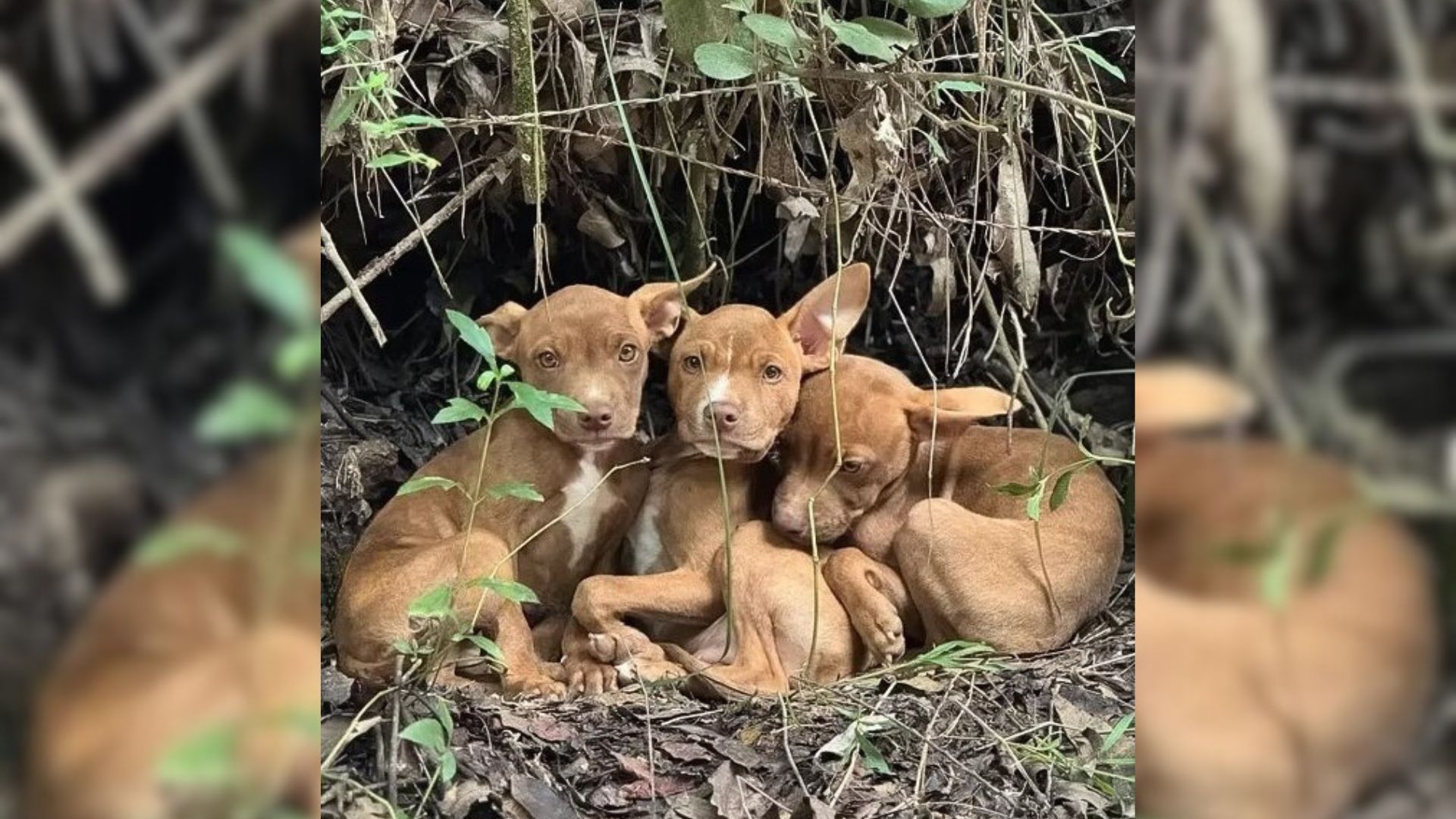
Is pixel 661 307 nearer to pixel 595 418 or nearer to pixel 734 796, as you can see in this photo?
pixel 595 418

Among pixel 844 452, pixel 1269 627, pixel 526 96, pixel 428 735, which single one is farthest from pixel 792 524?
pixel 1269 627

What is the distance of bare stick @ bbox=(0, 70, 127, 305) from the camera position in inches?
20.8

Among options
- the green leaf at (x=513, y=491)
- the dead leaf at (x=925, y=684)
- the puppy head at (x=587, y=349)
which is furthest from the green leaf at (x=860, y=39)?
the dead leaf at (x=925, y=684)

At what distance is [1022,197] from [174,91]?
1412mm

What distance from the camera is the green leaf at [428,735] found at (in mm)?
1340

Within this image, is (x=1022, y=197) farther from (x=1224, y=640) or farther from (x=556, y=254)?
(x=1224, y=640)

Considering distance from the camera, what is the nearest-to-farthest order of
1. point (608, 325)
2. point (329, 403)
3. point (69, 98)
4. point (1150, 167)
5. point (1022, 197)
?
point (69, 98)
point (1150, 167)
point (329, 403)
point (608, 325)
point (1022, 197)

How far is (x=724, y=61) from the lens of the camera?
1534 mm

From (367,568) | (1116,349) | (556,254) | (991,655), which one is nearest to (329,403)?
(367,568)

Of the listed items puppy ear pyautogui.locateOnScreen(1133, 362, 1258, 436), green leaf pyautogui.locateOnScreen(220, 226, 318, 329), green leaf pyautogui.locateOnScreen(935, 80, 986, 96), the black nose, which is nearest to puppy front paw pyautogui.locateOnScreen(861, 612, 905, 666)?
the black nose

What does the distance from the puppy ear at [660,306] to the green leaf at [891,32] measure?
43 cm

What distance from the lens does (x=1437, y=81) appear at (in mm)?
560

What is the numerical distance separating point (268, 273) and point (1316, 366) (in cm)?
52

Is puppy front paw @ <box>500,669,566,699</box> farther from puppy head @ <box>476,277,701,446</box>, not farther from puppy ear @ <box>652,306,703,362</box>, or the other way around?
puppy ear @ <box>652,306,703,362</box>
